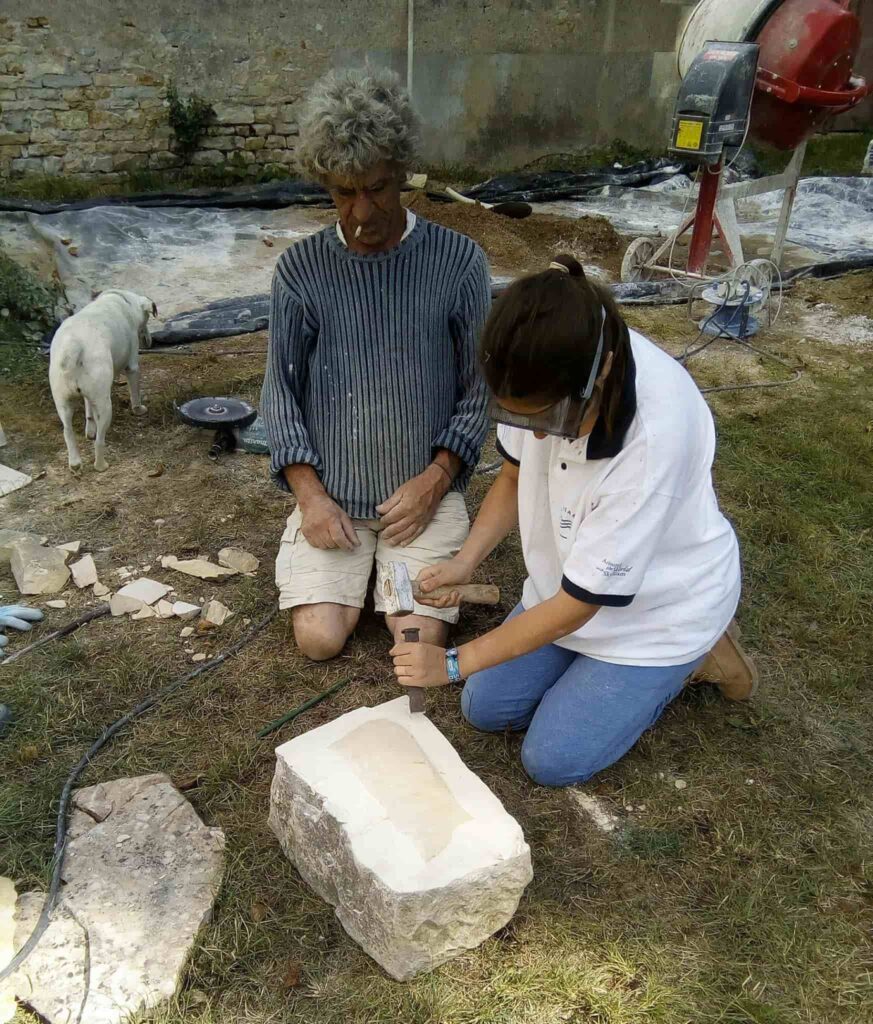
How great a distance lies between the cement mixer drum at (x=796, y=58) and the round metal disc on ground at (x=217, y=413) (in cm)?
408

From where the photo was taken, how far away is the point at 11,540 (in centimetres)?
330

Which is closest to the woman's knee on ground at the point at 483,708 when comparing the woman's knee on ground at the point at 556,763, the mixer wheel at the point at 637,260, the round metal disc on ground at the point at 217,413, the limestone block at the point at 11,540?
the woman's knee on ground at the point at 556,763

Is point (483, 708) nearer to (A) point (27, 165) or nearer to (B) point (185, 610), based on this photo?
(B) point (185, 610)

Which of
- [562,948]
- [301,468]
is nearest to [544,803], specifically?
[562,948]

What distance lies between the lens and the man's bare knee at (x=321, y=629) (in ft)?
9.02

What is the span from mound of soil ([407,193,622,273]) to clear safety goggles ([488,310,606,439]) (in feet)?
16.5

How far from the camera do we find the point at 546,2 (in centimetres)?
918

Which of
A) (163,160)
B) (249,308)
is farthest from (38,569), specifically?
(163,160)

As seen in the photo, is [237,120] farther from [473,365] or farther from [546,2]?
Result: [473,365]

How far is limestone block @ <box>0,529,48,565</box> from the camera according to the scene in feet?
10.6

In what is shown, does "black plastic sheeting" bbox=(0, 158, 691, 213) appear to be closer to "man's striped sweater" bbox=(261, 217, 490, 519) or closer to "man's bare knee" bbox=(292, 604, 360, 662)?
"man's striped sweater" bbox=(261, 217, 490, 519)

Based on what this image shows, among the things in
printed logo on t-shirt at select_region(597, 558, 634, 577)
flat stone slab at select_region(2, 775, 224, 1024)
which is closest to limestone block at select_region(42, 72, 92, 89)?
flat stone slab at select_region(2, 775, 224, 1024)

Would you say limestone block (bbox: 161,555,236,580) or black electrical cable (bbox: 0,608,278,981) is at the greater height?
black electrical cable (bbox: 0,608,278,981)

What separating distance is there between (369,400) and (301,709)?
982 mm
